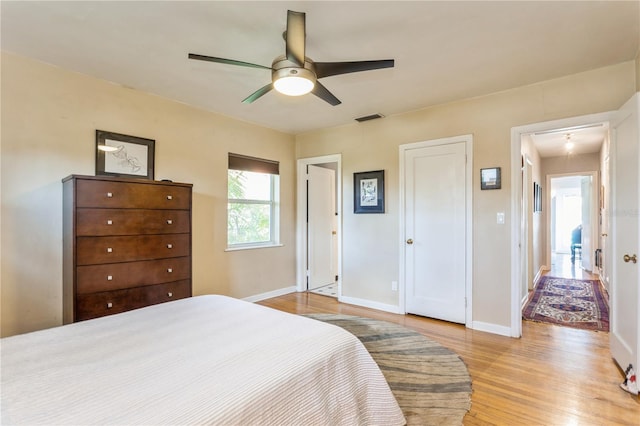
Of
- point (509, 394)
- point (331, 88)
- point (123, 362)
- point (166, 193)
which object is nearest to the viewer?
point (123, 362)

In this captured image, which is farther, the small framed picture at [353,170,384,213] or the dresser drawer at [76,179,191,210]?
the small framed picture at [353,170,384,213]

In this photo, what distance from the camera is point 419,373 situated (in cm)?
234

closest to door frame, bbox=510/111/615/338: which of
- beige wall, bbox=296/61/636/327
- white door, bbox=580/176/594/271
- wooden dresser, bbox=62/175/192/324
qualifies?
beige wall, bbox=296/61/636/327

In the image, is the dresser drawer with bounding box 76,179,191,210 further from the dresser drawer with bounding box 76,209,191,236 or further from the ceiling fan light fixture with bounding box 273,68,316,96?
the ceiling fan light fixture with bounding box 273,68,316,96

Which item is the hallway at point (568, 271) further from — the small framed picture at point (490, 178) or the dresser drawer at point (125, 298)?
the dresser drawer at point (125, 298)

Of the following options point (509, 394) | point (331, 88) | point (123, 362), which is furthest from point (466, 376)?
point (331, 88)

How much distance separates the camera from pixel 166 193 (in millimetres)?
2846

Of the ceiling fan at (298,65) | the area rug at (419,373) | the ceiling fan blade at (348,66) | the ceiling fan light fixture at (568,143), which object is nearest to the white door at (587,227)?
the ceiling fan light fixture at (568,143)

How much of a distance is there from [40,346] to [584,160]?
819 cm

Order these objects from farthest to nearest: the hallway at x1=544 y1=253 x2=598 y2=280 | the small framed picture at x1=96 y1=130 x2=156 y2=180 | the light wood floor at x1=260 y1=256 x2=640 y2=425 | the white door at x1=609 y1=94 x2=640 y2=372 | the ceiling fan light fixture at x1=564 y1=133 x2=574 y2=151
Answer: the hallway at x1=544 y1=253 x2=598 y2=280
the ceiling fan light fixture at x1=564 y1=133 x2=574 y2=151
the small framed picture at x1=96 y1=130 x2=156 y2=180
the white door at x1=609 y1=94 x2=640 y2=372
the light wood floor at x1=260 y1=256 x2=640 y2=425

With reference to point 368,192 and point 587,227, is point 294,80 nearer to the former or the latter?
point 368,192

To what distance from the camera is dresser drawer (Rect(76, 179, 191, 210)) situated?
2385 millimetres

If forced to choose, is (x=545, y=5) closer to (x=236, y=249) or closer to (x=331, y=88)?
(x=331, y=88)

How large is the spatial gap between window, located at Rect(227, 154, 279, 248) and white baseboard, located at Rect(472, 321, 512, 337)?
279 centimetres
